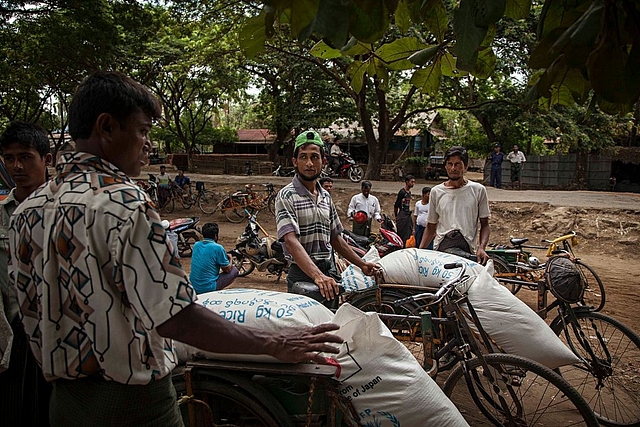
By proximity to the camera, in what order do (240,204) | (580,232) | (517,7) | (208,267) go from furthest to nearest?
(240,204), (580,232), (208,267), (517,7)

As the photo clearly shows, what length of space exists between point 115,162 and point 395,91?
2018 cm

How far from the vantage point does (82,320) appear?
1.35 metres

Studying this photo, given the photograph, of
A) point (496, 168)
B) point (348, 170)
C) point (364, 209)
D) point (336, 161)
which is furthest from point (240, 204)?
point (496, 168)

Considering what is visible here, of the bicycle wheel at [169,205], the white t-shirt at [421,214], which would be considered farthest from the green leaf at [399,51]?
the bicycle wheel at [169,205]

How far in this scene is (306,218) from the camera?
317 centimetres

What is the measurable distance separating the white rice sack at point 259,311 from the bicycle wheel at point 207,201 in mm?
13723

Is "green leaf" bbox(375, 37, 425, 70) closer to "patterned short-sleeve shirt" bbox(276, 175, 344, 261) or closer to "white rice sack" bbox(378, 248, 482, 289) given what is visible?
"patterned short-sleeve shirt" bbox(276, 175, 344, 261)

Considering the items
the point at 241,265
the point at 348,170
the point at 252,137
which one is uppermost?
the point at 252,137

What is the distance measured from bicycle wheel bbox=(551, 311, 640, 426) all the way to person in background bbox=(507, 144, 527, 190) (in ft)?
47.4

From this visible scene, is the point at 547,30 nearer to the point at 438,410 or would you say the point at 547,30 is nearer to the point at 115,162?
the point at 115,162

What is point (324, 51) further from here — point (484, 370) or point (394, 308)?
point (394, 308)

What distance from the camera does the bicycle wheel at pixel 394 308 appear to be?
3.34m

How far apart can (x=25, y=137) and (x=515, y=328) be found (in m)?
2.89

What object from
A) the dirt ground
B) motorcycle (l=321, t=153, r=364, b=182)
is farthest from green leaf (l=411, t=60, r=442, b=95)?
motorcycle (l=321, t=153, r=364, b=182)
